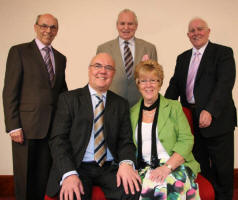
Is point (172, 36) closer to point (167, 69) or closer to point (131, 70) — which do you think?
point (167, 69)

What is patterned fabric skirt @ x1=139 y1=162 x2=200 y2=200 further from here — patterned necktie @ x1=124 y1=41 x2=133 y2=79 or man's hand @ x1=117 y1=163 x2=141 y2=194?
patterned necktie @ x1=124 y1=41 x2=133 y2=79

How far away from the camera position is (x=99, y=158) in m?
1.85

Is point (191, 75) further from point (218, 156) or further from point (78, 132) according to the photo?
point (78, 132)

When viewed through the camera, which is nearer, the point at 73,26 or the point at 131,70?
the point at 131,70

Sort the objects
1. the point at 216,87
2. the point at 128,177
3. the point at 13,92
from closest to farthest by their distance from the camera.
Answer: the point at 128,177 → the point at 13,92 → the point at 216,87

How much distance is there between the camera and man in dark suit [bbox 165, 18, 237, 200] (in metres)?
2.23

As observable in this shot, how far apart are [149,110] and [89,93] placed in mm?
483

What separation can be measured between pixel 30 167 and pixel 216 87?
1.79m

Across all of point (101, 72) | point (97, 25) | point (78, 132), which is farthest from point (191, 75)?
point (97, 25)

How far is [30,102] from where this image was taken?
216 centimetres

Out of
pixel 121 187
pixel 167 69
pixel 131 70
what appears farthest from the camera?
pixel 167 69

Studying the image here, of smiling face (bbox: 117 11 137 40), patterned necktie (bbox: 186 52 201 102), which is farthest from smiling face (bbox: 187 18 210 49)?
smiling face (bbox: 117 11 137 40)

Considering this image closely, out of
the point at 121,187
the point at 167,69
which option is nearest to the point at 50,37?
the point at 121,187

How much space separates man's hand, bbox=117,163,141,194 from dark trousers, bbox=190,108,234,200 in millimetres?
993
